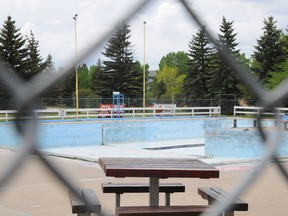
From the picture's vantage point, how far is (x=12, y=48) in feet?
5.18

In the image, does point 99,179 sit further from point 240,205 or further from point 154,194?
point 240,205

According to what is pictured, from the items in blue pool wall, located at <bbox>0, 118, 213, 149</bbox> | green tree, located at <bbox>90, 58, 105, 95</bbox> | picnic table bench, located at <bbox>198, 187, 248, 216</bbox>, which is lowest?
blue pool wall, located at <bbox>0, 118, 213, 149</bbox>

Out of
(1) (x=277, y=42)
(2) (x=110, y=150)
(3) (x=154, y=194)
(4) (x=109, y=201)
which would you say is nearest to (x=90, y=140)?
(2) (x=110, y=150)

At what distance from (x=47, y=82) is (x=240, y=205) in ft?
9.89

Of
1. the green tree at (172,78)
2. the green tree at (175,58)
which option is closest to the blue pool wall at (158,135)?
the green tree at (172,78)

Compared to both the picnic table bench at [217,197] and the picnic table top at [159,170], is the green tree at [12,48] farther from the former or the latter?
the picnic table top at [159,170]

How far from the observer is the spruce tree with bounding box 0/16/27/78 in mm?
1313

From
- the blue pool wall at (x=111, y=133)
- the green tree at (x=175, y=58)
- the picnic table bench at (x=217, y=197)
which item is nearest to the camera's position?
the green tree at (x=175, y=58)

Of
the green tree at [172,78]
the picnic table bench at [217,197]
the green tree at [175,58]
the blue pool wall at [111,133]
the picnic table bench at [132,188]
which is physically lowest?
the blue pool wall at [111,133]

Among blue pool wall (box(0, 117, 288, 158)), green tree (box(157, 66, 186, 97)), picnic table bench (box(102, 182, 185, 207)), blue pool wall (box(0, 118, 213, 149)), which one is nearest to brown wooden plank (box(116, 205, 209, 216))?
picnic table bench (box(102, 182, 185, 207))

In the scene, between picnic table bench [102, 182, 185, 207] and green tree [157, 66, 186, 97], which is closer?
green tree [157, 66, 186, 97]

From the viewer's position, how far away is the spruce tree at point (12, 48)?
4.31 feet

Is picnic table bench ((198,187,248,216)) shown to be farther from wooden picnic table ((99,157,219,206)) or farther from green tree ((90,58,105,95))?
green tree ((90,58,105,95))

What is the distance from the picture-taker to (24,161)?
80 centimetres
